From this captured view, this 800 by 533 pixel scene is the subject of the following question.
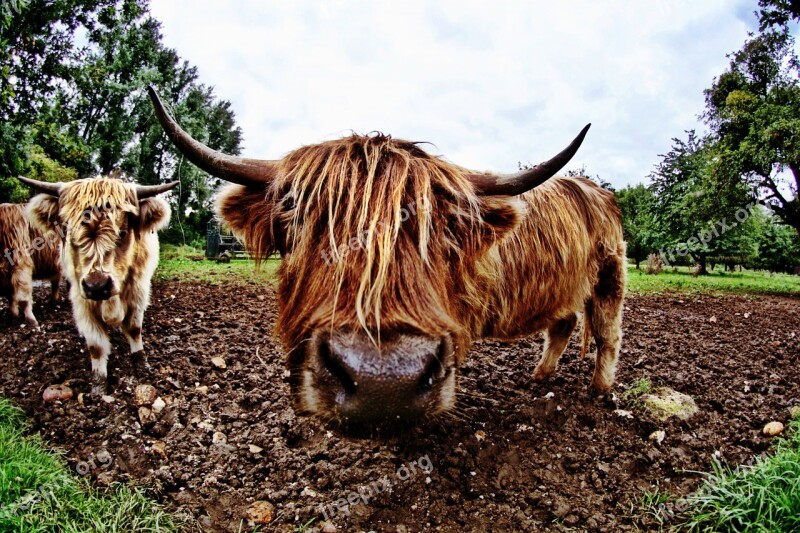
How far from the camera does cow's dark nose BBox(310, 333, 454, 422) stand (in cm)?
168

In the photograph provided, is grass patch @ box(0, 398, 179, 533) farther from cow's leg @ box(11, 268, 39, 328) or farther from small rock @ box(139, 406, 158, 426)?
cow's leg @ box(11, 268, 39, 328)

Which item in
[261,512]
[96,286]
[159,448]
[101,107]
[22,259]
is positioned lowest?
[261,512]

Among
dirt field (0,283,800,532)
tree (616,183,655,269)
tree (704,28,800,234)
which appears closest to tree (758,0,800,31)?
tree (704,28,800,234)

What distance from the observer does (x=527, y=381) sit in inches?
187

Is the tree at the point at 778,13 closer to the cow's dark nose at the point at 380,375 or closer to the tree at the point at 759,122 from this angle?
the tree at the point at 759,122

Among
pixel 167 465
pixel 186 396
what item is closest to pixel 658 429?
pixel 167 465

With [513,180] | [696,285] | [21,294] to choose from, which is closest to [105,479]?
[513,180]

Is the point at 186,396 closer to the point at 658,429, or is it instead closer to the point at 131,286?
the point at 131,286

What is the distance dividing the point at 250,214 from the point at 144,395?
2504mm

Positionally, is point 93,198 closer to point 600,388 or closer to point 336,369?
point 336,369

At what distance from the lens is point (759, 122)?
15.6 m

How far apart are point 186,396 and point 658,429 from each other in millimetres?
3974

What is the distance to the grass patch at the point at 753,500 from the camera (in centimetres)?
249

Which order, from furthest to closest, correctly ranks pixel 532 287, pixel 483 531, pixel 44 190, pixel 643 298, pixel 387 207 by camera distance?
1. pixel 643 298
2. pixel 44 190
3. pixel 532 287
4. pixel 483 531
5. pixel 387 207
